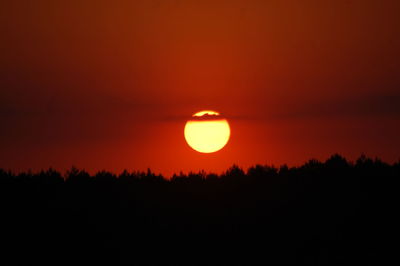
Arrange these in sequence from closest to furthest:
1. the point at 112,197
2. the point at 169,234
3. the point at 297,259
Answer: the point at 297,259 < the point at 169,234 < the point at 112,197

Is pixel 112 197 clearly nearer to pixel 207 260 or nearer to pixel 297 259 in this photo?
pixel 207 260

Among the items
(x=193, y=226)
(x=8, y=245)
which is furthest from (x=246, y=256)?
(x=8, y=245)

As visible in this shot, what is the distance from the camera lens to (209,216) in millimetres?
32812

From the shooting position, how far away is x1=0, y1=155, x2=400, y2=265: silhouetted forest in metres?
29.6

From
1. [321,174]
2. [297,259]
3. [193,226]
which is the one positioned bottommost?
[297,259]

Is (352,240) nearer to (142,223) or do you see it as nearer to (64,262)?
(142,223)

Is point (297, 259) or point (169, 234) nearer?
point (297, 259)

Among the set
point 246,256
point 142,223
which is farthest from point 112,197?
point 246,256

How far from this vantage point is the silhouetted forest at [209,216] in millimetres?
29625

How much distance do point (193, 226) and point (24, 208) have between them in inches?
264

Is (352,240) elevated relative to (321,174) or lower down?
lower down

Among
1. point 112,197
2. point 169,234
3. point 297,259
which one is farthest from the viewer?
point 112,197

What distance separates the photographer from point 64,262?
29547mm

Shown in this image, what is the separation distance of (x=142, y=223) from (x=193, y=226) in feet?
6.45
